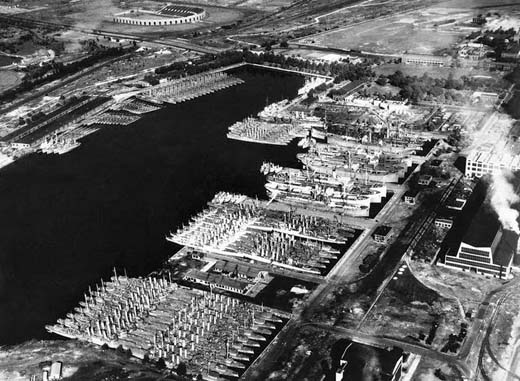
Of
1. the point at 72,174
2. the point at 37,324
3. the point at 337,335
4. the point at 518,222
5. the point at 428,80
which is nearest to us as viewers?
Result: the point at 337,335

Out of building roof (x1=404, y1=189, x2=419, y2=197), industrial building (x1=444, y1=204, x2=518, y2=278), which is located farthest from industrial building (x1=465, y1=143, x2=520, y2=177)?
industrial building (x1=444, y1=204, x2=518, y2=278)

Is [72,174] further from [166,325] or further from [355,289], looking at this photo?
[355,289]

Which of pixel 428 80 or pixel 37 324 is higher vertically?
pixel 428 80

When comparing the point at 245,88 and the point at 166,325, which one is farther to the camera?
the point at 245,88

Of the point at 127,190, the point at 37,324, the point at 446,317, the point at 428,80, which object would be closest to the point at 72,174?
the point at 127,190

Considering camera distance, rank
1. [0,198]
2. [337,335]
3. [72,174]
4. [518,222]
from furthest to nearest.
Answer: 1. [72,174]
2. [0,198]
3. [518,222]
4. [337,335]

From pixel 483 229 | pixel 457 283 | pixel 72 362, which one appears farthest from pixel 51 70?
pixel 457 283

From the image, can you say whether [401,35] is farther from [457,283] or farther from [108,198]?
[457,283]

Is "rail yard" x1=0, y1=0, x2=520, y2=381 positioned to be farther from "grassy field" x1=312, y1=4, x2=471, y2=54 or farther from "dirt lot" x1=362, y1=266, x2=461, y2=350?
"grassy field" x1=312, y1=4, x2=471, y2=54
